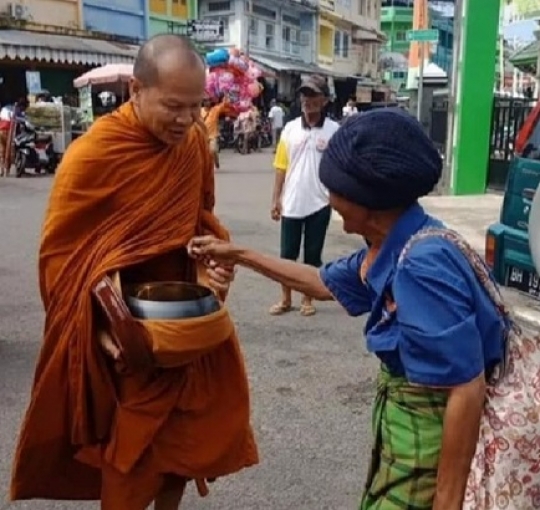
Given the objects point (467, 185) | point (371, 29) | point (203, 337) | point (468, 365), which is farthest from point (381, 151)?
point (371, 29)

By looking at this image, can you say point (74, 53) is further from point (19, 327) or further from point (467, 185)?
point (19, 327)

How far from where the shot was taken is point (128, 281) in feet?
8.46

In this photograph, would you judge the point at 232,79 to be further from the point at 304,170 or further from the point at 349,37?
the point at 349,37

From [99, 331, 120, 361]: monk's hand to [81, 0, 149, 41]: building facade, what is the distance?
957 inches

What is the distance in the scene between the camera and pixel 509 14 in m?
14.8

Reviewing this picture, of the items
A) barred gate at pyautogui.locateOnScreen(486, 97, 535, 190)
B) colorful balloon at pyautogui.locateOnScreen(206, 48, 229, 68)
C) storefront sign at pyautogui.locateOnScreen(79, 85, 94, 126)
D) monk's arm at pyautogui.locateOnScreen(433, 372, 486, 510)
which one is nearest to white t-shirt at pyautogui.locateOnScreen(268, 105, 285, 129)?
colorful balloon at pyautogui.locateOnScreen(206, 48, 229, 68)

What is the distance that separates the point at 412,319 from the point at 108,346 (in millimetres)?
1173

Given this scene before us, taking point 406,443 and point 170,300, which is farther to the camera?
point 170,300

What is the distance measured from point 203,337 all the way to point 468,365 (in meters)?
1.05

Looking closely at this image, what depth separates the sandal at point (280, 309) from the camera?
6035 millimetres

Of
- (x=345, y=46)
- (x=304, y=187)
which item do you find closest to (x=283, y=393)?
(x=304, y=187)

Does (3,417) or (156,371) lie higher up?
(156,371)

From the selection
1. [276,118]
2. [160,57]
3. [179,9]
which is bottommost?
[276,118]

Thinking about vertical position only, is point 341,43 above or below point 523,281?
above
